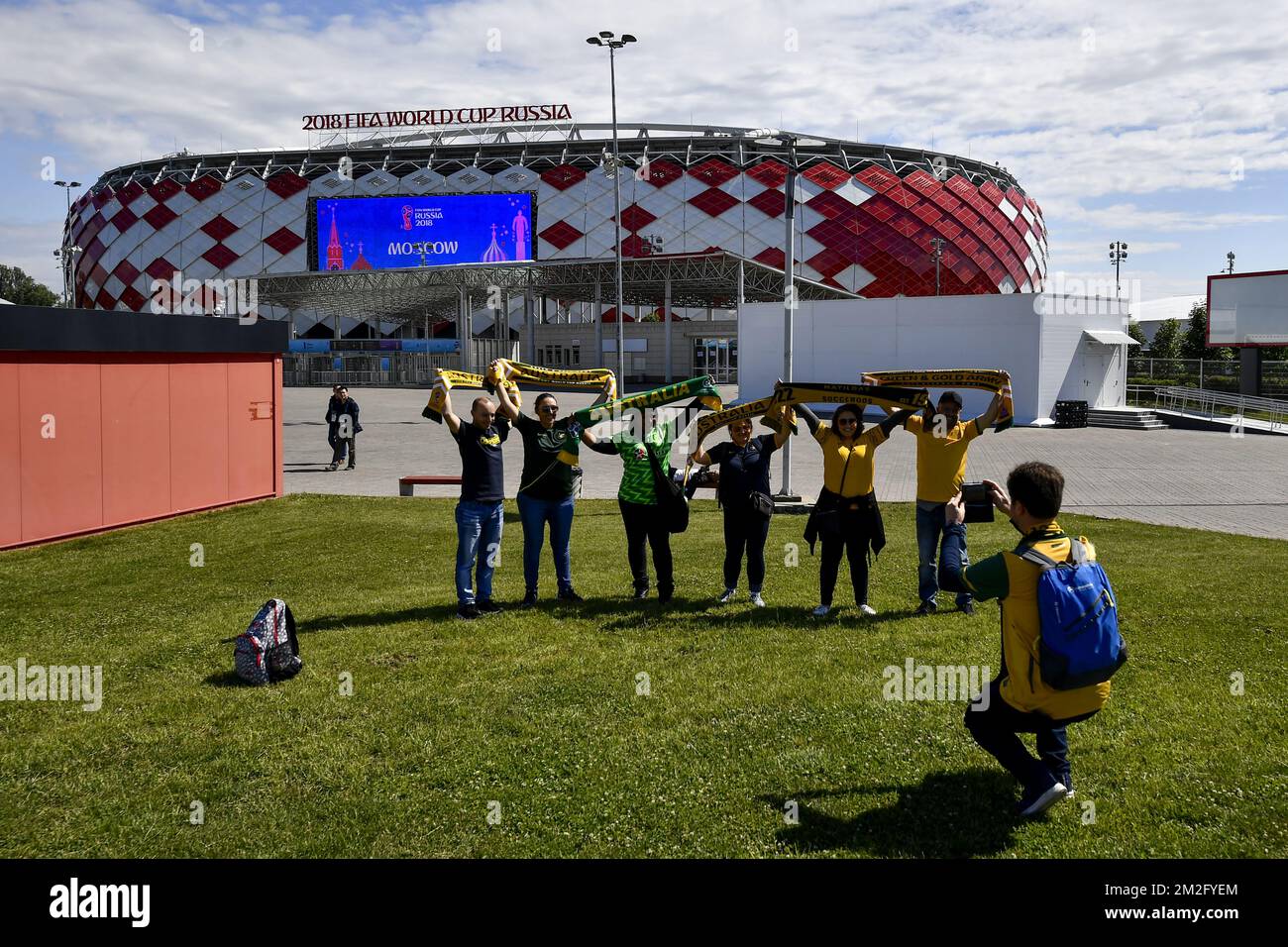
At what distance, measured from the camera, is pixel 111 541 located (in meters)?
12.0

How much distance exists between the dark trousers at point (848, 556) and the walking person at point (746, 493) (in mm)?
540

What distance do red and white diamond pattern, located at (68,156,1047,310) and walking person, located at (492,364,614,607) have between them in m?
56.6

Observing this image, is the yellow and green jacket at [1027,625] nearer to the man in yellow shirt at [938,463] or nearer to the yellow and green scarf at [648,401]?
the man in yellow shirt at [938,463]

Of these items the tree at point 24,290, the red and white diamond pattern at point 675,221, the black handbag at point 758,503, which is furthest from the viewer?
the tree at point 24,290

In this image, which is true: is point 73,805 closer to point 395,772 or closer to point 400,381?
point 395,772

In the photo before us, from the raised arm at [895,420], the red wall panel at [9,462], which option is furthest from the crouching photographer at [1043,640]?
the red wall panel at [9,462]

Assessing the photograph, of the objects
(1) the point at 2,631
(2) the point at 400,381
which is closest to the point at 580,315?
(2) the point at 400,381

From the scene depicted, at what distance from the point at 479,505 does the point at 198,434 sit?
919 centimetres

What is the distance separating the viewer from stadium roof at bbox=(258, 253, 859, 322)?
162 ft

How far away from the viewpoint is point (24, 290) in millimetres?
91312

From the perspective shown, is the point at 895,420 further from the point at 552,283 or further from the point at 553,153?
the point at 553,153

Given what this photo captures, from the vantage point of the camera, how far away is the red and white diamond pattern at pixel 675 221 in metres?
64.5

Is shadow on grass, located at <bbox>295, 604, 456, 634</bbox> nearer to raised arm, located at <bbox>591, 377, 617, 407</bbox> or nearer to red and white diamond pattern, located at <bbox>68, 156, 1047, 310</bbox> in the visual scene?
raised arm, located at <bbox>591, 377, 617, 407</bbox>

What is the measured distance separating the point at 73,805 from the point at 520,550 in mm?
7232
